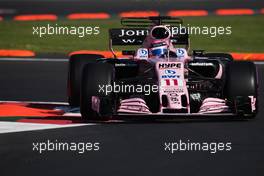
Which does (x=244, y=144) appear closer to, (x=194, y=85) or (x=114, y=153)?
(x=114, y=153)

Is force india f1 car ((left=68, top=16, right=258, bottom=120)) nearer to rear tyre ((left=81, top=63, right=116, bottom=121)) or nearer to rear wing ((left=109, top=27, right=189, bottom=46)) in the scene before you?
rear tyre ((left=81, top=63, right=116, bottom=121))

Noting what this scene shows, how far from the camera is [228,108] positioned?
1330 centimetres

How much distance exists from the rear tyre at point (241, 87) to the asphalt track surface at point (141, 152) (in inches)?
7.3

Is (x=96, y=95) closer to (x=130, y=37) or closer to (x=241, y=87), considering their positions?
(x=241, y=87)

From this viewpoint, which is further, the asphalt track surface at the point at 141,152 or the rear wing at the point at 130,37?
the rear wing at the point at 130,37

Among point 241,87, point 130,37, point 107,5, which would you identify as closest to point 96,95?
point 241,87

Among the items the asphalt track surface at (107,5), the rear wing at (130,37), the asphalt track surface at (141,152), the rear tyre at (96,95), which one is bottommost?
the asphalt track surface at (141,152)

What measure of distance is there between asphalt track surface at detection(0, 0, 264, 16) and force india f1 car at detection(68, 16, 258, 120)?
20.1 metres

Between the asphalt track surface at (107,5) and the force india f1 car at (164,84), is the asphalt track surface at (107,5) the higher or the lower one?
the higher one

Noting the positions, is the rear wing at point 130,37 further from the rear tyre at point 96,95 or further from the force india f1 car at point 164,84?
the rear tyre at point 96,95

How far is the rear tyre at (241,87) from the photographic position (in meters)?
13.2

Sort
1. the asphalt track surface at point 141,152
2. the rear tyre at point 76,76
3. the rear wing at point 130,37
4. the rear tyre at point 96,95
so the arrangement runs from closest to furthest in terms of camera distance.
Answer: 1. the asphalt track surface at point 141,152
2. the rear tyre at point 96,95
3. the rear tyre at point 76,76
4. the rear wing at point 130,37

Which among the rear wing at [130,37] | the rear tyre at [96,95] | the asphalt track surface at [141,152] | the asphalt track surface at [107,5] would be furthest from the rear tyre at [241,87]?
the asphalt track surface at [107,5]

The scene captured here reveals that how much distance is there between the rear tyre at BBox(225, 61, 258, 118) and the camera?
13211mm
